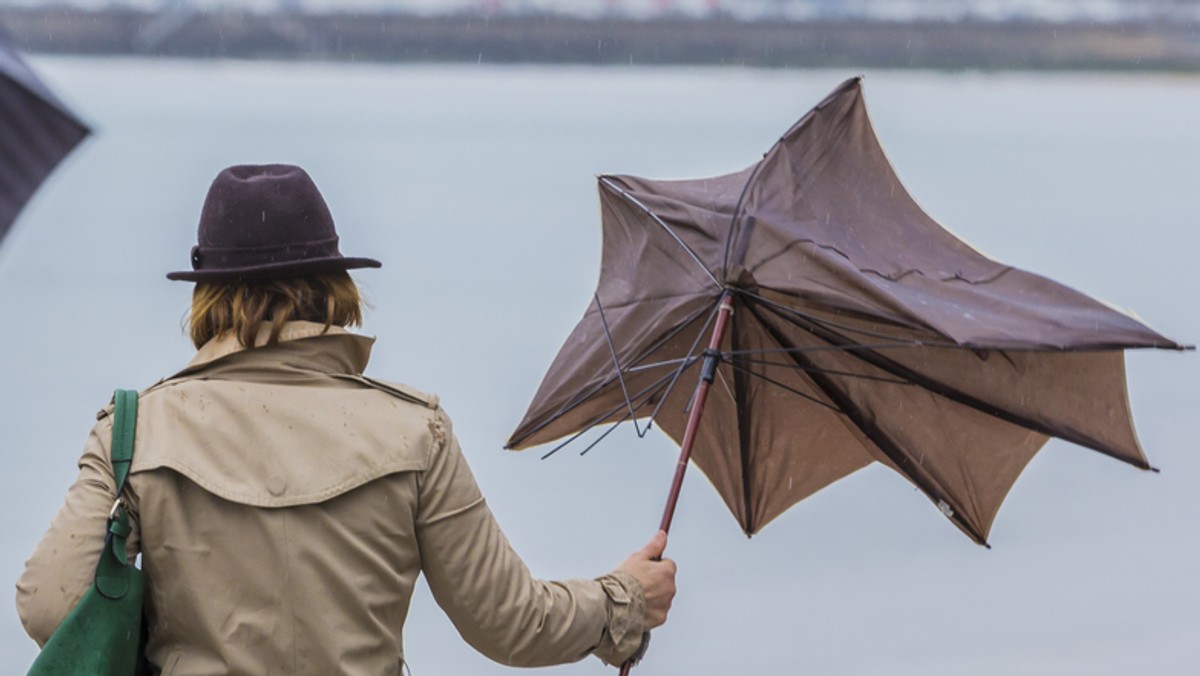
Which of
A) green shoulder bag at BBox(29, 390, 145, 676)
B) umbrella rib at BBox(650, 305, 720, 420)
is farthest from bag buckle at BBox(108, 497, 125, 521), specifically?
umbrella rib at BBox(650, 305, 720, 420)

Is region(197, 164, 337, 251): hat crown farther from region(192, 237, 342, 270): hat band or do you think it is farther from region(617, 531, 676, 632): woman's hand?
region(617, 531, 676, 632): woman's hand

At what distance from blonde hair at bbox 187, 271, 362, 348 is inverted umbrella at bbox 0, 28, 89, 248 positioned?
3.45 feet

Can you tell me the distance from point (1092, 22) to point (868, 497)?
253 inches

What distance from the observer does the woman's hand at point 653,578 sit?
2.23 meters

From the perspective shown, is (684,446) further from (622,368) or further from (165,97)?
(165,97)

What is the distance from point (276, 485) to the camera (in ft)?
6.07

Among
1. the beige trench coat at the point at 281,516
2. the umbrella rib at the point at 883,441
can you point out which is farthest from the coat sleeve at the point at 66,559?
the umbrella rib at the point at 883,441

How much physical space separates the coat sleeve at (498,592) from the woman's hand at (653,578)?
0.03 meters

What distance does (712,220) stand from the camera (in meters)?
2.77

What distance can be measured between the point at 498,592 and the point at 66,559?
0.51 m

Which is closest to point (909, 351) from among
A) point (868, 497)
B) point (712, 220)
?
point (712, 220)

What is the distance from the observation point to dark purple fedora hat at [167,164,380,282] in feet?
6.33

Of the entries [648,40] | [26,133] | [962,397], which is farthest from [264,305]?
[648,40]

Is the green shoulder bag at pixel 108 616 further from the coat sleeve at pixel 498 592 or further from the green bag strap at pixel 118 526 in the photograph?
the coat sleeve at pixel 498 592
